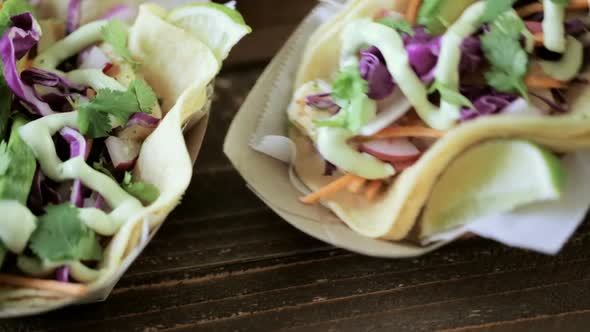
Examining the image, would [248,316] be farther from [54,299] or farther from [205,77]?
[205,77]

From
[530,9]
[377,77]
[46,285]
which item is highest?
[530,9]

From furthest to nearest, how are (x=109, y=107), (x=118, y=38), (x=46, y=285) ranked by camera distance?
(x=118, y=38) < (x=109, y=107) < (x=46, y=285)

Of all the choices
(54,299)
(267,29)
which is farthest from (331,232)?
(267,29)

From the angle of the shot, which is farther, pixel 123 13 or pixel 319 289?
pixel 123 13

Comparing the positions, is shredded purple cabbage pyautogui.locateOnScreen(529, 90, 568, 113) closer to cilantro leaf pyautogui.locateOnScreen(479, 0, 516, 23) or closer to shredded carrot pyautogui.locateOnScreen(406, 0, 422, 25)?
cilantro leaf pyautogui.locateOnScreen(479, 0, 516, 23)

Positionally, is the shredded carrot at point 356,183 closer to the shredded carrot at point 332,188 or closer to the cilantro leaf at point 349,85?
the shredded carrot at point 332,188

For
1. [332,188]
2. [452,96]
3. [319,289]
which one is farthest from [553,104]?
[319,289]

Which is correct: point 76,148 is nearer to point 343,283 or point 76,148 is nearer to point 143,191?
point 143,191
